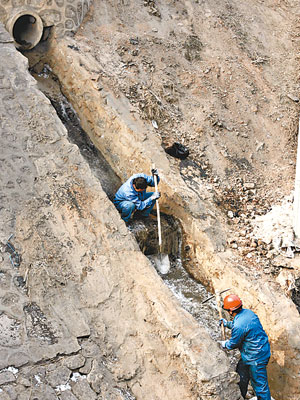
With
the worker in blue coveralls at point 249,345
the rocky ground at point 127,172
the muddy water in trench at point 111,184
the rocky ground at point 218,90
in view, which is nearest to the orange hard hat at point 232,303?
the worker in blue coveralls at point 249,345

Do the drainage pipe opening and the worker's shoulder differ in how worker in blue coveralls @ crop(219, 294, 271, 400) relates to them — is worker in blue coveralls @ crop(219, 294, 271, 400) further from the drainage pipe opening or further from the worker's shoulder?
the drainage pipe opening

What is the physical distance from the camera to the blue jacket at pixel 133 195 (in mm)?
8789

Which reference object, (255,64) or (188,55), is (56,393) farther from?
(255,64)

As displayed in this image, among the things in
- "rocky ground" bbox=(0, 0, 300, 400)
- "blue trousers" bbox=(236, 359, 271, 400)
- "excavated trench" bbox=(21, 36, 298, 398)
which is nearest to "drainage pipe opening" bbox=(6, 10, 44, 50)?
"rocky ground" bbox=(0, 0, 300, 400)

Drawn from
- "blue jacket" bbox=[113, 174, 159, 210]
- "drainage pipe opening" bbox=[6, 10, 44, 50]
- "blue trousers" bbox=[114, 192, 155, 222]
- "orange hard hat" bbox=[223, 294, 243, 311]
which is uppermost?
"drainage pipe opening" bbox=[6, 10, 44, 50]

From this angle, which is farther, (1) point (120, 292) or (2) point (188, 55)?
(2) point (188, 55)

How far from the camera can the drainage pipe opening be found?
10867 millimetres

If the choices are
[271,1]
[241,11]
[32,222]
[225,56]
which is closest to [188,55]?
[225,56]

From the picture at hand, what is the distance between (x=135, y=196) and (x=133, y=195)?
0.04 meters

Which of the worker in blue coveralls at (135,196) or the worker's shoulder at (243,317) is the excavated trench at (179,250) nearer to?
the worker in blue coveralls at (135,196)

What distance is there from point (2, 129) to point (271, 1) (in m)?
8.44

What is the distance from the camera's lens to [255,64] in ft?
39.9

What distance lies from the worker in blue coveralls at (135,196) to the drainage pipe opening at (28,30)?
4019 mm

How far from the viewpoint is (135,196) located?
8789mm
